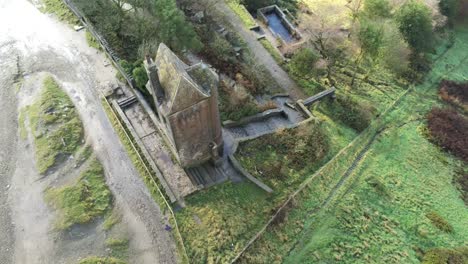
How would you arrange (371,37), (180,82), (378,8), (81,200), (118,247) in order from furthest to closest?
1. (378,8)
2. (371,37)
3. (81,200)
4. (118,247)
5. (180,82)

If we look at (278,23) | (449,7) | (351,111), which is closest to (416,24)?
(449,7)

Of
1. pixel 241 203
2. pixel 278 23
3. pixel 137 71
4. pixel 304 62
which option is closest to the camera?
pixel 241 203

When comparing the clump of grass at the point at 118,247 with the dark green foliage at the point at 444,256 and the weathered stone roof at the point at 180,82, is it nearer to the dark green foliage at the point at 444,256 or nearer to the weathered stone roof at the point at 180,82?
the weathered stone roof at the point at 180,82

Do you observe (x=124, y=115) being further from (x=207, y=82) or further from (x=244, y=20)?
(x=244, y=20)

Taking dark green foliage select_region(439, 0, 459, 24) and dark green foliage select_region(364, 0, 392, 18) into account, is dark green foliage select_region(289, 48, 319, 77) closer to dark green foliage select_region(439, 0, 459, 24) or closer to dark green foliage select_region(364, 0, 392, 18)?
dark green foliage select_region(364, 0, 392, 18)

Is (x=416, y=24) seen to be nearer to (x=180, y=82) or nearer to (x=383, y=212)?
(x=383, y=212)

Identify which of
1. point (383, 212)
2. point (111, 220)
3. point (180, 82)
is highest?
point (180, 82)

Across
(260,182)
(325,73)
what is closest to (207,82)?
(260,182)
